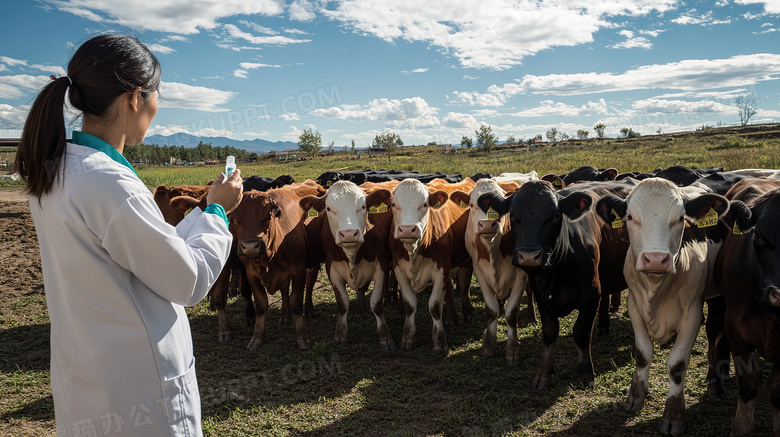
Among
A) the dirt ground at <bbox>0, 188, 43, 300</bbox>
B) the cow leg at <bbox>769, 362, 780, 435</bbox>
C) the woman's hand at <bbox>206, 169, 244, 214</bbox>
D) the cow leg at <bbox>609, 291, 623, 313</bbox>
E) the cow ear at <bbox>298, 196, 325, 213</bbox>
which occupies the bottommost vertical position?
the cow leg at <bbox>609, 291, 623, 313</bbox>

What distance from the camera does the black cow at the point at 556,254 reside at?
15.9ft

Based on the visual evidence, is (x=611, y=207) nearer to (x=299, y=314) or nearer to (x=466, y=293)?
(x=466, y=293)

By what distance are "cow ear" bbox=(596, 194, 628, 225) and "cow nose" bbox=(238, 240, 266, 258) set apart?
12.0ft

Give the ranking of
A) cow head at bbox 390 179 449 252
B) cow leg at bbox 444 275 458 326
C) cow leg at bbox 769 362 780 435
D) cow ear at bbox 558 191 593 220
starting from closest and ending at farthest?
cow leg at bbox 769 362 780 435
cow ear at bbox 558 191 593 220
cow head at bbox 390 179 449 252
cow leg at bbox 444 275 458 326

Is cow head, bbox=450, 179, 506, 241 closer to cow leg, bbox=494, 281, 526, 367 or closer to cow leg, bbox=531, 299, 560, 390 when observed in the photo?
cow leg, bbox=494, 281, 526, 367

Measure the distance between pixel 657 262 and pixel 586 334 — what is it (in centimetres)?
148

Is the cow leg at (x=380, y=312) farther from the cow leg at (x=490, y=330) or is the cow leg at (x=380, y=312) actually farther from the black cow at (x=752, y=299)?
the black cow at (x=752, y=299)

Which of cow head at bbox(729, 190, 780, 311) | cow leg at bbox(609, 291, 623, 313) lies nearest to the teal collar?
cow head at bbox(729, 190, 780, 311)

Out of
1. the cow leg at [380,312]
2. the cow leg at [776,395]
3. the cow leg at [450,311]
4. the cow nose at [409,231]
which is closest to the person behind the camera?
the cow leg at [776,395]

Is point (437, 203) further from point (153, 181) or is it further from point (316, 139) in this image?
point (316, 139)

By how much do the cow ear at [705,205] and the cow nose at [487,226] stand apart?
6.11 ft

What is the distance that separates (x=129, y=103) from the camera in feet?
6.29

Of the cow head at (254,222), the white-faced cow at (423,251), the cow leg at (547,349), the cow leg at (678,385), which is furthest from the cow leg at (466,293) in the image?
the cow leg at (678,385)

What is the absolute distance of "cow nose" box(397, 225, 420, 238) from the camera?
227 inches
